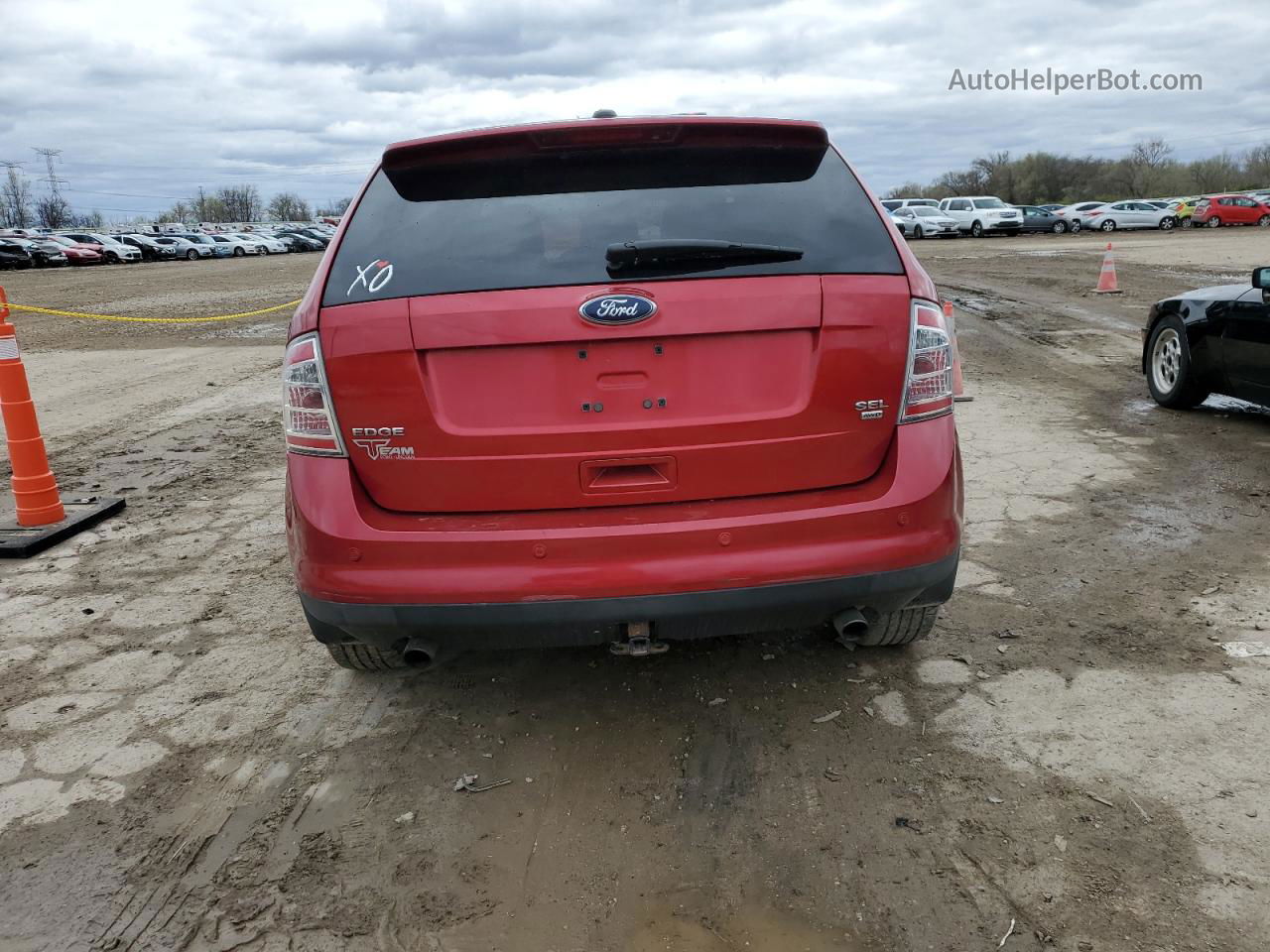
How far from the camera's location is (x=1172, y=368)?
7.77 m

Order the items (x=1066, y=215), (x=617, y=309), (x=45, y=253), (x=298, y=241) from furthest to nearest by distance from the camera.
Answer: (x=298, y=241) → (x=45, y=253) → (x=1066, y=215) → (x=617, y=309)

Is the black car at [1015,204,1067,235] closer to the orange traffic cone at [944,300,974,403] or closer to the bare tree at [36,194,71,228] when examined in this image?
the orange traffic cone at [944,300,974,403]

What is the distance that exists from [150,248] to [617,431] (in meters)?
57.2

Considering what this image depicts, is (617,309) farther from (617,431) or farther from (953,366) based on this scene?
(953,366)

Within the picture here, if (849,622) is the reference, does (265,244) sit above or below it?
above

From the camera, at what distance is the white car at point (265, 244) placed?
5921 centimetres

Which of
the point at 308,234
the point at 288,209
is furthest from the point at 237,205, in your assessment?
the point at 308,234

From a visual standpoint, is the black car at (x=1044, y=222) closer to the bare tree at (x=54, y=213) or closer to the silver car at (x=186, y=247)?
the silver car at (x=186, y=247)

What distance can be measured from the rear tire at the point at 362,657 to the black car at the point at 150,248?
183 ft

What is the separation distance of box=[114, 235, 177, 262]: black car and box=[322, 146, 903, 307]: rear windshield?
2200 inches

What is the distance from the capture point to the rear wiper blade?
108 inches

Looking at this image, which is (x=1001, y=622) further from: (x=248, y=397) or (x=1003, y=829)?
(x=248, y=397)

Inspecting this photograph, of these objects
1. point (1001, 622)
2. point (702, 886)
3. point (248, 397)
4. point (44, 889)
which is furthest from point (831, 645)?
point (248, 397)

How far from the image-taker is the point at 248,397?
9.63 m
